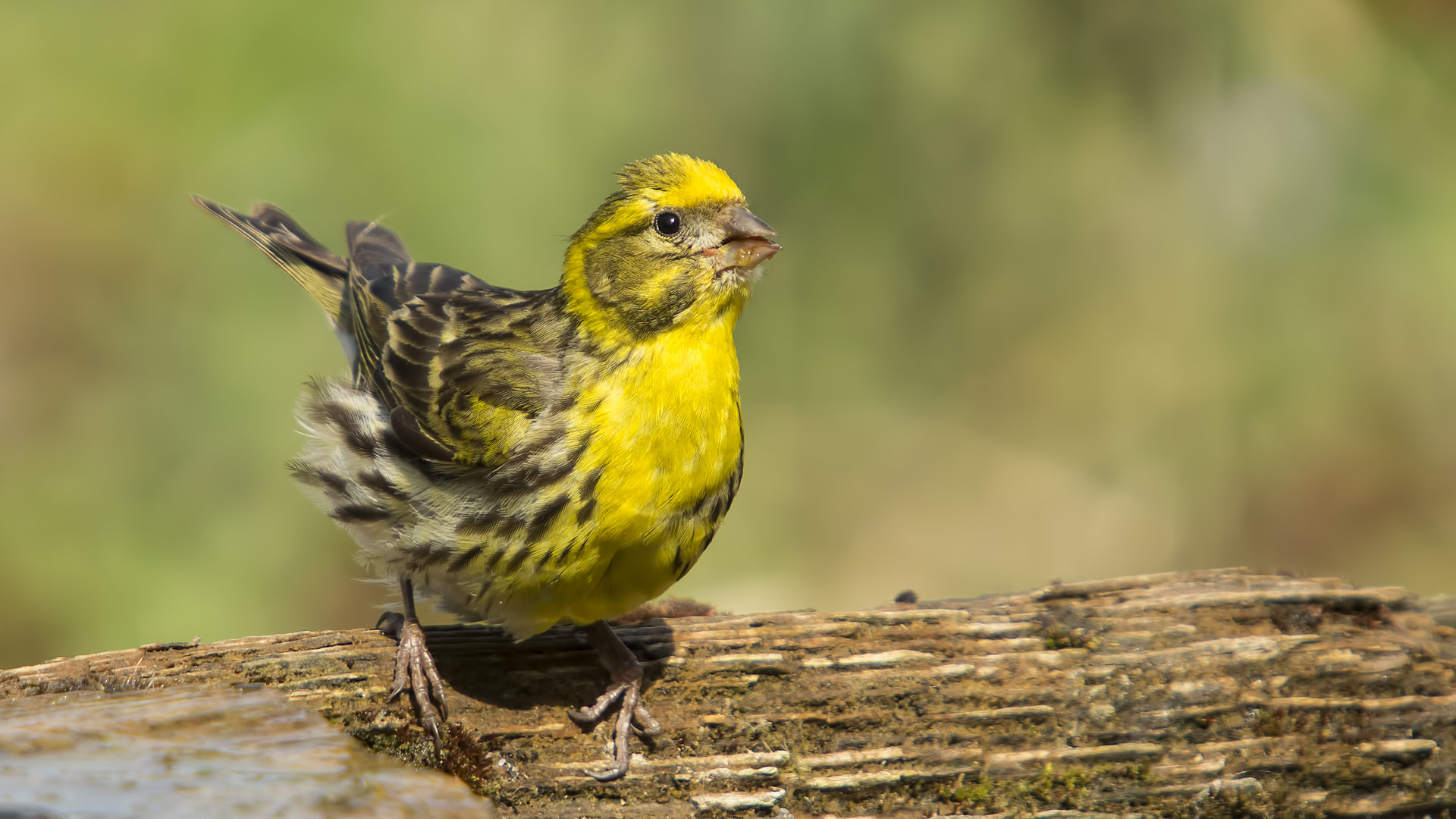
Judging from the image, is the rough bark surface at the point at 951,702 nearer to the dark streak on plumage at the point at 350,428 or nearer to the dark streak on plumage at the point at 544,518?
the dark streak on plumage at the point at 544,518

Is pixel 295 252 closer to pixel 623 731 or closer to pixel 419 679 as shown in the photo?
pixel 419 679

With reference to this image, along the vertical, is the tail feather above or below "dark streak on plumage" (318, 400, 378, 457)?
above

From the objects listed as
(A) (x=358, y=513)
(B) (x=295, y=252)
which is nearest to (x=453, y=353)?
(A) (x=358, y=513)

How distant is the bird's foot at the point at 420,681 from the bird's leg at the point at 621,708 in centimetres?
38

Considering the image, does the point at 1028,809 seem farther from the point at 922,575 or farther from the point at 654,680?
the point at 922,575

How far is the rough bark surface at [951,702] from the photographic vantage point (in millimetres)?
3471

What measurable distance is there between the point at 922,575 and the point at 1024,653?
3263mm

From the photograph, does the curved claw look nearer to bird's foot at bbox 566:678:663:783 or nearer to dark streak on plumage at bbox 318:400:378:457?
bird's foot at bbox 566:678:663:783

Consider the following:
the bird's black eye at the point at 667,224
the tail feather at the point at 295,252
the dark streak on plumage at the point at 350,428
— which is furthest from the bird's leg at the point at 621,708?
the tail feather at the point at 295,252

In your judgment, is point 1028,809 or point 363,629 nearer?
point 1028,809

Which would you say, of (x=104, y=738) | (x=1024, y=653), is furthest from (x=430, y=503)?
(x=1024, y=653)

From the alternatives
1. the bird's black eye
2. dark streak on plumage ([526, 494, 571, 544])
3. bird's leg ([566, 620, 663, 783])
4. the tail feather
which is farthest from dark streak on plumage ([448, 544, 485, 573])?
the tail feather

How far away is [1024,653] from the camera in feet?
12.7

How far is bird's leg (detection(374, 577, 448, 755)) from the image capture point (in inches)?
137
